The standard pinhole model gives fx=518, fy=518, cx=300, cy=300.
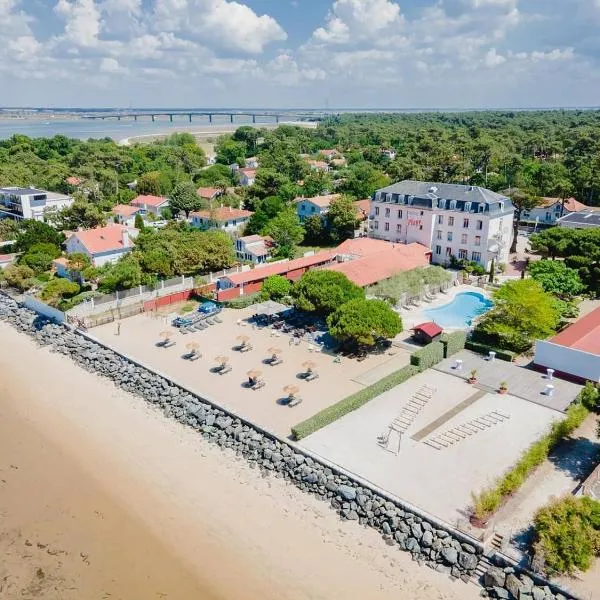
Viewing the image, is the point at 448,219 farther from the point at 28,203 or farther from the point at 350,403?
the point at 28,203

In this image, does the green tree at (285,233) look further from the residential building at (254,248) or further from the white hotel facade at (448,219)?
the white hotel facade at (448,219)

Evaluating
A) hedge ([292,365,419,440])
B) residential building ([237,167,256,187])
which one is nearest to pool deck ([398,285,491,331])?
hedge ([292,365,419,440])

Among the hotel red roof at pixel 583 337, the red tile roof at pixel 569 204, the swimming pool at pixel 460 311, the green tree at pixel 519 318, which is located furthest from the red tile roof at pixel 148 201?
the hotel red roof at pixel 583 337

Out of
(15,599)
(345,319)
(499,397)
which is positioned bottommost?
(15,599)

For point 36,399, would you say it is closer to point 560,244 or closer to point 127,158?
point 560,244

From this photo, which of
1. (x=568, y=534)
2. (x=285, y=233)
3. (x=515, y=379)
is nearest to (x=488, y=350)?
(x=515, y=379)

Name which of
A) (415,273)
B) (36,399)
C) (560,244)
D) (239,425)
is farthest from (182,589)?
(560,244)

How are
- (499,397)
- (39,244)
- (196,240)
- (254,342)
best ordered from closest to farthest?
(499,397) → (254,342) → (196,240) → (39,244)

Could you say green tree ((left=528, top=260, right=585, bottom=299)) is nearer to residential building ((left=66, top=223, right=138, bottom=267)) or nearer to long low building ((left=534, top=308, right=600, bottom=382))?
long low building ((left=534, top=308, right=600, bottom=382))
